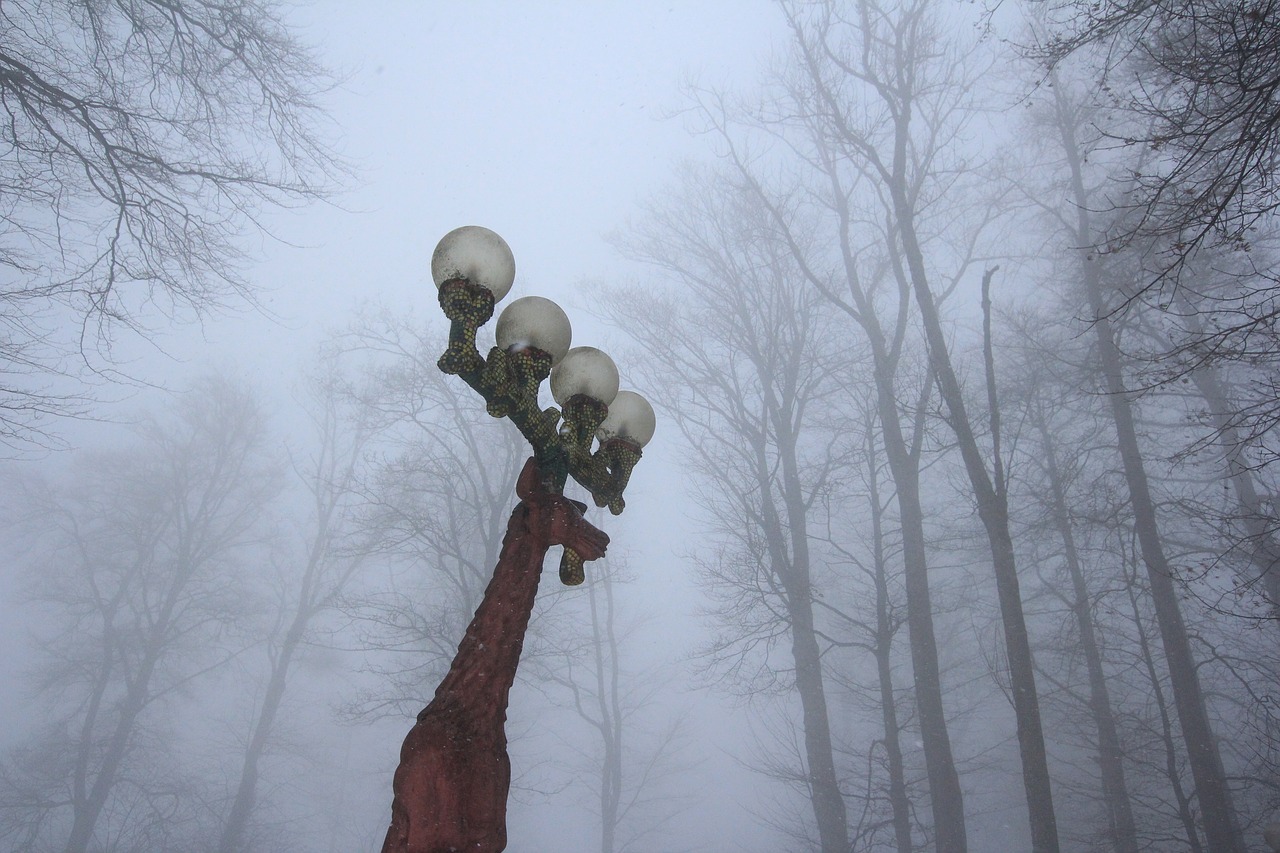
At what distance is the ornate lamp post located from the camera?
1.50 meters

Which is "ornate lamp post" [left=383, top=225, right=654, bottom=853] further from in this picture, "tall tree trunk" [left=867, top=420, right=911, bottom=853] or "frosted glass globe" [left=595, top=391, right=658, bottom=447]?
"tall tree trunk" [left=867, top=420, right=911, bottom=853]

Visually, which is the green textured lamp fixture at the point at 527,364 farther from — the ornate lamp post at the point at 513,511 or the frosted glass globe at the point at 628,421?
the frosted glass globe at the point at 628,421

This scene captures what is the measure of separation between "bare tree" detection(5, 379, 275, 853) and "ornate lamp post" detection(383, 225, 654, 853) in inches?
677

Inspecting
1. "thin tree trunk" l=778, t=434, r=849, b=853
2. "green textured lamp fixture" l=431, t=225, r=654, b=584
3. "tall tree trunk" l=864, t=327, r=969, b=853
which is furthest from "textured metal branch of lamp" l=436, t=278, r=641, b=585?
"thin tree trunk" l=778, t=434, r=849, b=853

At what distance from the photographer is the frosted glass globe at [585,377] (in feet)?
7.80

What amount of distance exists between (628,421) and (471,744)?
1.43 metres

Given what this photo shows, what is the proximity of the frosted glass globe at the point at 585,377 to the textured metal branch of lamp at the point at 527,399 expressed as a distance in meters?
0.04

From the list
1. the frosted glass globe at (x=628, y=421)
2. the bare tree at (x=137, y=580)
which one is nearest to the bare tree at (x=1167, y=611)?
the frosted glass globe at (x=628, y=421)

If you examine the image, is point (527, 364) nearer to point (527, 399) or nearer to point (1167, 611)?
point (527, 399)

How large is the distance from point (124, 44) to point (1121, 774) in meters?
17.7

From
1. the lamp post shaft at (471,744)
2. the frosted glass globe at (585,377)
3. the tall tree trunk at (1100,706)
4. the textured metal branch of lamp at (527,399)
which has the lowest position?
the lamp post shaft at (471,744)

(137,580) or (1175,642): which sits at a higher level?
(137,580)

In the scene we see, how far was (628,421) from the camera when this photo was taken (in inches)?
106

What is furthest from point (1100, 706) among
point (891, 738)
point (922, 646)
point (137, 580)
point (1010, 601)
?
point (137, 580)
